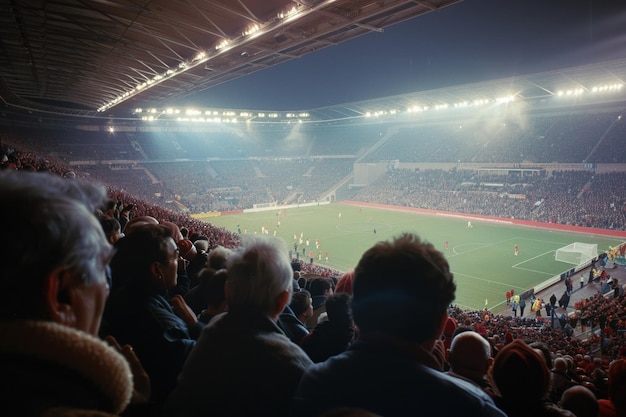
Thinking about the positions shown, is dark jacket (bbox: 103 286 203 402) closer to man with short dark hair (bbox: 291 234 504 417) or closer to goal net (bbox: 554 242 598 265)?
man with short dark hair (bbox: 291 234 504 417)

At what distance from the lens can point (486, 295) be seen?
22984mm

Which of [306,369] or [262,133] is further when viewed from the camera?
[262,133]

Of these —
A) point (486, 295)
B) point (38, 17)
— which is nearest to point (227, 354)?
point (38, 17)

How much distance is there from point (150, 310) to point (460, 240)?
118 feet

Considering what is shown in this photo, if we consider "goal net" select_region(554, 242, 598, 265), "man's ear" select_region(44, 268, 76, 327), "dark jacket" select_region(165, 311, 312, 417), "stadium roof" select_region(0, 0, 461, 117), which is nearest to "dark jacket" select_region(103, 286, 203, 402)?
"dark jacket" select_region(165, 311, 312, 417)

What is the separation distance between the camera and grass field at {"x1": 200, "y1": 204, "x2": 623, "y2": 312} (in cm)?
2520

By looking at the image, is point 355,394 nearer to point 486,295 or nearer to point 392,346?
point 392,346

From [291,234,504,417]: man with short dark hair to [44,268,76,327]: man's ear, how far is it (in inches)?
41.6

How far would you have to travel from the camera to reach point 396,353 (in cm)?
182

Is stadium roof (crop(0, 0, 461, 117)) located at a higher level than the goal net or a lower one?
higher

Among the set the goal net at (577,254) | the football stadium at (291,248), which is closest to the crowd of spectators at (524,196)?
the football stadium at (291,248)

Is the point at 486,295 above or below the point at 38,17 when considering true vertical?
below

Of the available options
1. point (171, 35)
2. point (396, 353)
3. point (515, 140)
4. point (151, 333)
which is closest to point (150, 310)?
point (151, 333)

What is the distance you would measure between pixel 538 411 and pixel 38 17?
57.0 ft
